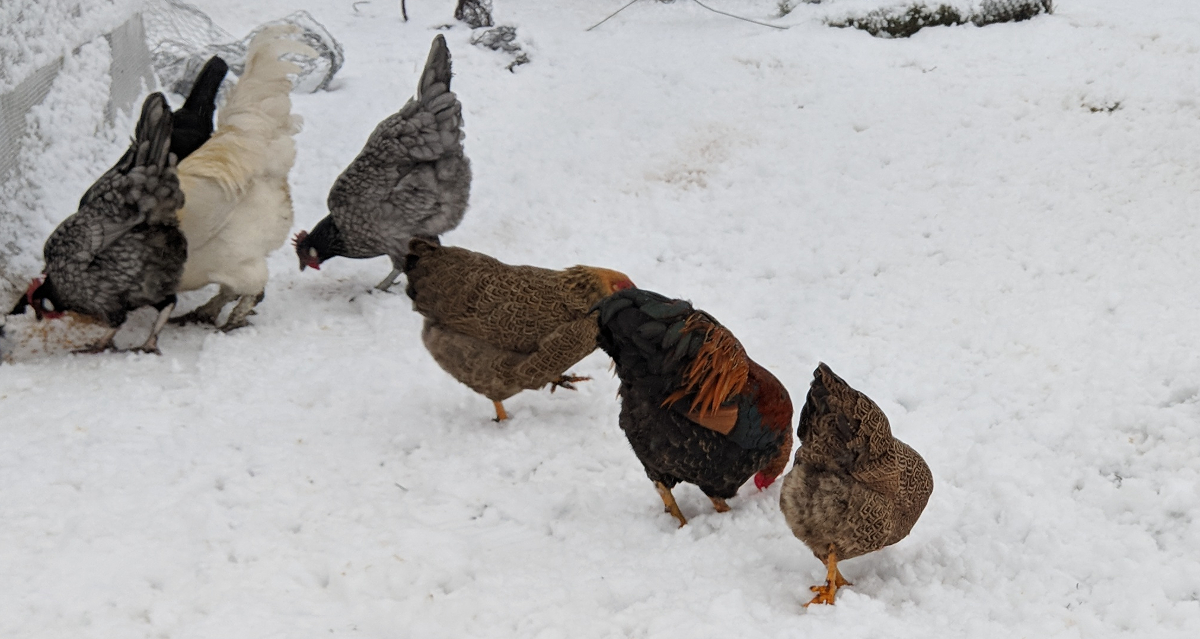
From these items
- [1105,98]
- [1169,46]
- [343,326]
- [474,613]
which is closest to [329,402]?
[343,326]

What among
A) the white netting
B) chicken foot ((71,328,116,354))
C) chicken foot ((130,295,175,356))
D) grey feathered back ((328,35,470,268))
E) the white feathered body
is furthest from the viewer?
the white netting

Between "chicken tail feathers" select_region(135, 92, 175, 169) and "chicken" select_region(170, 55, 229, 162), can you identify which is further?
"chicken" select_region(170, 55, 229, 162)

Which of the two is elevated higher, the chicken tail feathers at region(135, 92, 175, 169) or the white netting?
the chicken tail feathers at region(135, 92, 175, 169)

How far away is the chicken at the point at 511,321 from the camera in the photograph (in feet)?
17.2

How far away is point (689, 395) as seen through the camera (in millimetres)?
4262

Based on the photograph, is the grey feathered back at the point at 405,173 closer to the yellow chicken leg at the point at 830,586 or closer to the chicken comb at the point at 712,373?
the chicken comb at the point at 712,373

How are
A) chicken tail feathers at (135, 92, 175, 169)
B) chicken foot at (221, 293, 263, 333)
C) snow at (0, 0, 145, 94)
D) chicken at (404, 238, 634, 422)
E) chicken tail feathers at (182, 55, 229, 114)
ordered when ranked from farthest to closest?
chicken tail feathers at (182, 55, 229, 114) → chicken foot at (221, 293, 263, 333) → snow at (0, 0, 145, 94) → chicken tail feathers at (135, 92, 175, 169) → chicken at (404, 238, 634, 422)

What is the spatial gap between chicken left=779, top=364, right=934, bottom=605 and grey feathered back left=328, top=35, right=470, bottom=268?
14.3ft

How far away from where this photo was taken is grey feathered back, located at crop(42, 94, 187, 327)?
549 centimetres

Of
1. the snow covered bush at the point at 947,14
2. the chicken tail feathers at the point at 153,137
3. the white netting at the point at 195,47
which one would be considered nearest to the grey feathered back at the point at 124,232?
the chicken tail feathers at the point at 153,137

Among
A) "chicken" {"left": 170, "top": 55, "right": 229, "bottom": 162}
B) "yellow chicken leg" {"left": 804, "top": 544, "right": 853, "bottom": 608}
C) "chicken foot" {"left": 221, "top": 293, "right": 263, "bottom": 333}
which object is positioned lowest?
"chicken foot" {"left": 221, "top": 293, "right": 263, "bottom": 333}

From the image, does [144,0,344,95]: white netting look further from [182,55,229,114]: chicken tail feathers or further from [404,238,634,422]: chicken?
[404,238,634,422]: chicken

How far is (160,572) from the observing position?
3.67 metres

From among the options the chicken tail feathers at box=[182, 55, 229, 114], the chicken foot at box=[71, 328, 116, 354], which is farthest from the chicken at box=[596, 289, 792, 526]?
the chicken tail feathers at box=[182, 55, 229, 114]
